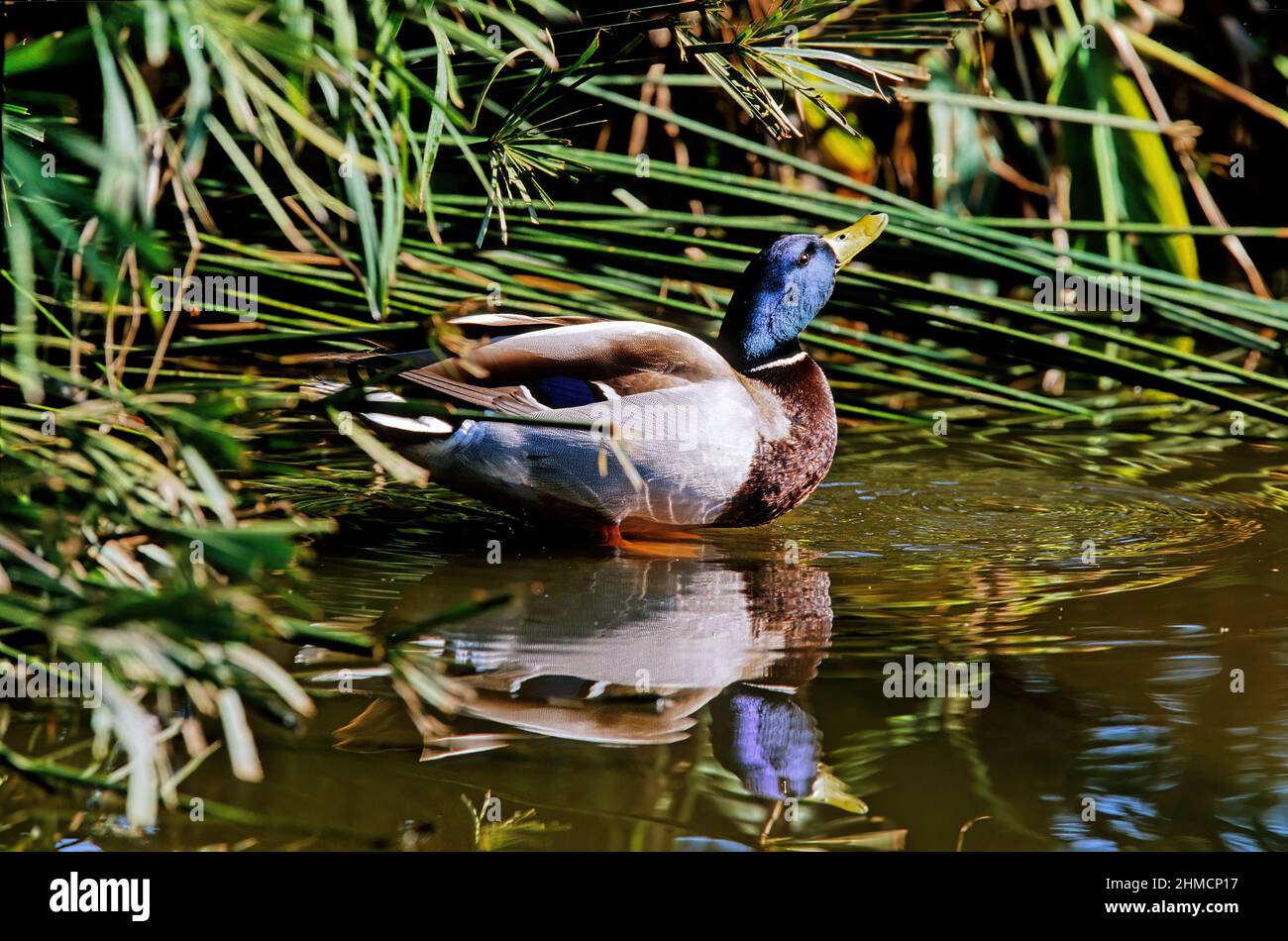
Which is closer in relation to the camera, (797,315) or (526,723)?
(526,723)

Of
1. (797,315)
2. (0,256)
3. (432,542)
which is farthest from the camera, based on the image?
(797,315)

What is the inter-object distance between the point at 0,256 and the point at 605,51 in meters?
1.46

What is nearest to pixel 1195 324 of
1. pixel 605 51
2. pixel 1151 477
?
pixel 1151 477

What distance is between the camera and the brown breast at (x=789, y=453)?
10.4 ft

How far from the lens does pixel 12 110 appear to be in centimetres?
208

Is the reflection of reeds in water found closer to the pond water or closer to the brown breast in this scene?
the pond water

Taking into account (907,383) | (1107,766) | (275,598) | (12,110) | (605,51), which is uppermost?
(605,51)

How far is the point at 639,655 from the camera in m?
2.44

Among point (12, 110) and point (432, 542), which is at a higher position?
point (12, 110)

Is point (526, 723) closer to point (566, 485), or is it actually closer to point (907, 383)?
point (566, 485)

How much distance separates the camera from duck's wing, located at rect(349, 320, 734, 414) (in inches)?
124

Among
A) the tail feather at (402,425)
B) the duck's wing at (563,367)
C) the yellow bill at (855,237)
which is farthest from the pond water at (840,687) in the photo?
the yellow bill at (855,237)

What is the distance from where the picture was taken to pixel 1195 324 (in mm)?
3646

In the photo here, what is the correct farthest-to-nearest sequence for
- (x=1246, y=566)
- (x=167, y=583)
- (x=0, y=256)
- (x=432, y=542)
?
Answer: 1. (x=432, y=542)
2. (x=1246, y=566)
3. (x=0, y=256)
4. (x=167, y=583)
